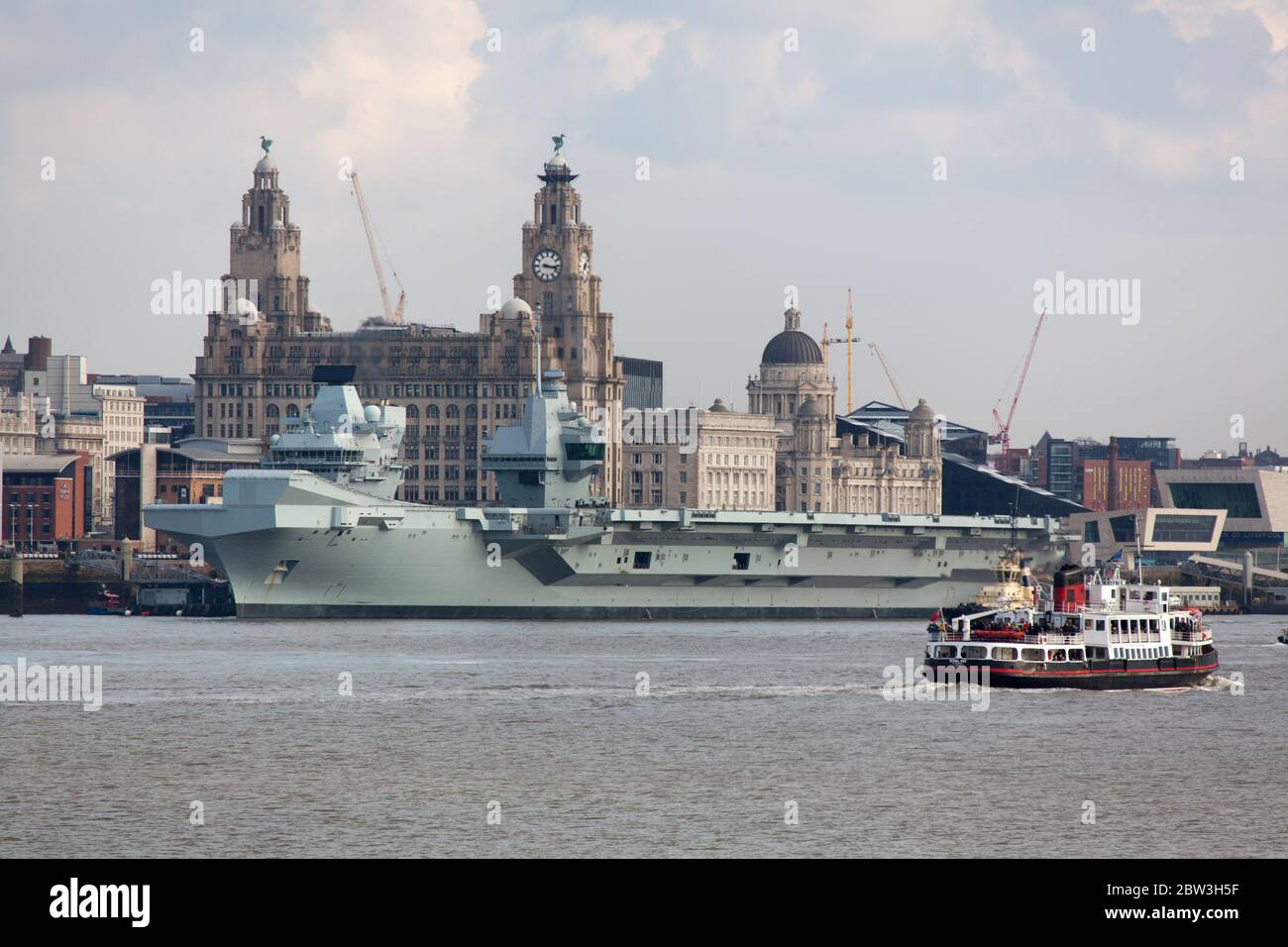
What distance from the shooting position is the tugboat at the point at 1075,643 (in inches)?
2215

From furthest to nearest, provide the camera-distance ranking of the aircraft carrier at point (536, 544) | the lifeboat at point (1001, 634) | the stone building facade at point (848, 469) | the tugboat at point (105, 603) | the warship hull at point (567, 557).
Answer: the stone building facade at point (848, 469) → the tugboat at point (105, 603) → the aircraft carrier at point (536, 544) → the warship hull at point (567, 557) → the lifeboat at point (1001, 634)

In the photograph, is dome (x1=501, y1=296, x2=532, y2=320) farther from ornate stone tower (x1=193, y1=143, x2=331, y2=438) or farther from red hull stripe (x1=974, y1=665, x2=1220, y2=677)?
red hull stripe (x1=974, y1=665, x2=1220, y2=677)

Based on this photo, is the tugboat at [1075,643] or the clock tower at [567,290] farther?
the clock tower at [567,290]

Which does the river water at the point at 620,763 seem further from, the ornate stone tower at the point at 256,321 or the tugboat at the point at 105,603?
the ornate stone tower at the point at 256,321

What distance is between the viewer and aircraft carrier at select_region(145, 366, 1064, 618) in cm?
8912

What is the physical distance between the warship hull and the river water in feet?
65.9

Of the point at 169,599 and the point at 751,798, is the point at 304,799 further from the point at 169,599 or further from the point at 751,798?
the point at 169,599

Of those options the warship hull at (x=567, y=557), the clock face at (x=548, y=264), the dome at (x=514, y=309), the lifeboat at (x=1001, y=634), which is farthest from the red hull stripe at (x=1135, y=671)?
the clock face at (x=548, y=264)

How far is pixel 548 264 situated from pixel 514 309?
986 cm

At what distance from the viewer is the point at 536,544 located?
92.2 m

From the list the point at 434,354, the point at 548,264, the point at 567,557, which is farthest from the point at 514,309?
the point at 567,557

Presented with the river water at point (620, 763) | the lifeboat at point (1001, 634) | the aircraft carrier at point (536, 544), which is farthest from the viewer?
the aircraft carrier at point (536, 544)

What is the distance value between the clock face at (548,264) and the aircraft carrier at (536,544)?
6234 cm

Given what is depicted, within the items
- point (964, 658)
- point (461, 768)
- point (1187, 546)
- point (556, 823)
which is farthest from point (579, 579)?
point (1187, 546)
